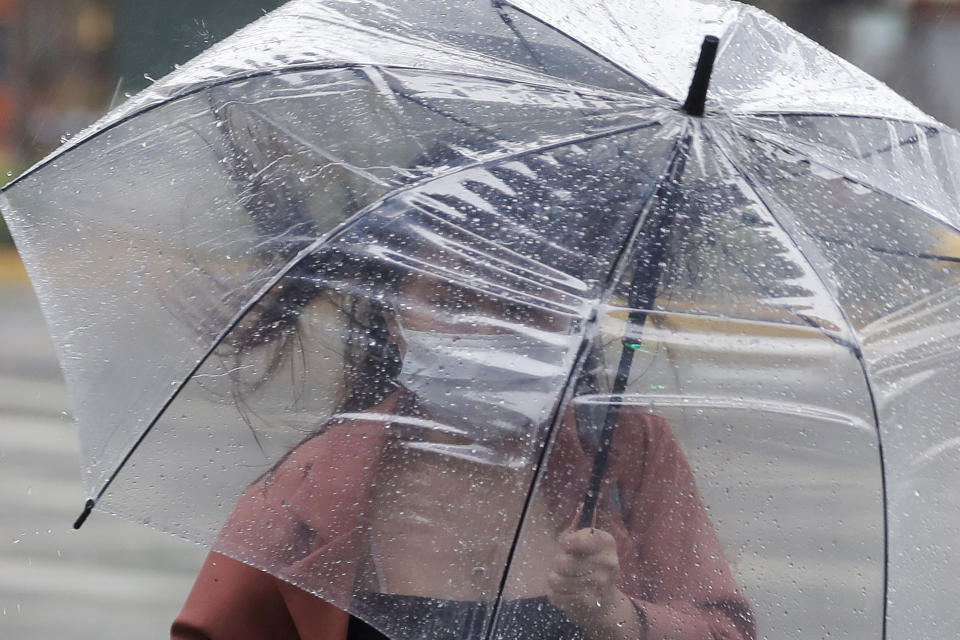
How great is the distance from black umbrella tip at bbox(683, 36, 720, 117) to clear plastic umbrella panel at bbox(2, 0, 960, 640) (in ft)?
0.09

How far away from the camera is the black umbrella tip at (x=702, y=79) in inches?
59.2

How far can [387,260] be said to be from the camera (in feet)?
4.86

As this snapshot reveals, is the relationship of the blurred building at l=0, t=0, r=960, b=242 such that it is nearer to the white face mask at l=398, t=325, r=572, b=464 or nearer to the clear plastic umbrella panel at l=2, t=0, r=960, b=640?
the clear plastic umbrella panel at l=2, t=0, r=960, b=640

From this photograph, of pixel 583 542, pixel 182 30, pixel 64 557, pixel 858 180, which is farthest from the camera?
pixel 64 557

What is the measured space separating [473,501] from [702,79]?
0.65 meters

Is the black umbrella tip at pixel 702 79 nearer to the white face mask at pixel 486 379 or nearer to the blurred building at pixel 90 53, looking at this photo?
the white face mask at pixel 486 379

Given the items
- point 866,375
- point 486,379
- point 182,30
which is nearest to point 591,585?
point 486,379

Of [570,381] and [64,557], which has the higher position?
[570,381]

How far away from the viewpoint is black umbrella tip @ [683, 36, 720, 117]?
150 cm

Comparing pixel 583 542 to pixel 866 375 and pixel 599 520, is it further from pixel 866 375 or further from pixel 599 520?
pixel 866 375

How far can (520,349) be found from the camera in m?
1.42

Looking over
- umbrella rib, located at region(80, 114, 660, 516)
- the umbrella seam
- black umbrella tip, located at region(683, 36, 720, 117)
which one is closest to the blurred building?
the umbrella seam

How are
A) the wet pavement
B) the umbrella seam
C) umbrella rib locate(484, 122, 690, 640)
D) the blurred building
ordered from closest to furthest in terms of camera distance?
umbrella rib locate(484, 122, 690, 640)
the umbrella seam
the wet pavement
the blurred building

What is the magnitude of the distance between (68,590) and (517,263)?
332cm
